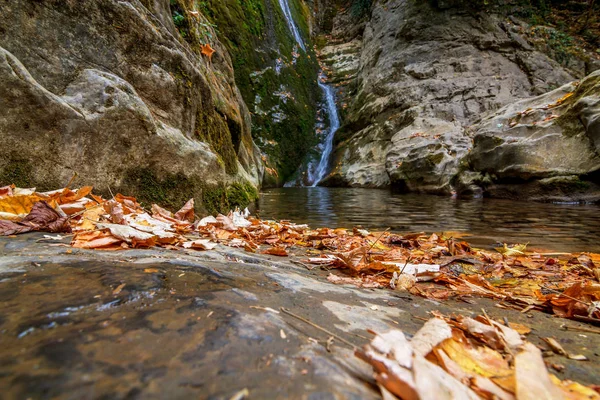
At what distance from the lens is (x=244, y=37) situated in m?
12.4

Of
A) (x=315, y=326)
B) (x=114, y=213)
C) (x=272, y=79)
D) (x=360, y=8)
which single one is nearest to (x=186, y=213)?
(x=114, y=213)

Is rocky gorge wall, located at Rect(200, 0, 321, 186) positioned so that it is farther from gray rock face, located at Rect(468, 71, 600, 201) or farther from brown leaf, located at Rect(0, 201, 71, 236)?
brown leaf, located at Rect(0, 201, 71, 236)

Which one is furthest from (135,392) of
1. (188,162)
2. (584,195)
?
(584,195)

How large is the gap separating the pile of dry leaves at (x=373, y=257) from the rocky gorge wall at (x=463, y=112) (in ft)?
19.5

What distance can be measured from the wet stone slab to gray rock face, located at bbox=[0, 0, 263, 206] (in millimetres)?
1282

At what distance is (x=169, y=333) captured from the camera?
0.55 meters

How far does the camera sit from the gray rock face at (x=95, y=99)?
1.91 meters

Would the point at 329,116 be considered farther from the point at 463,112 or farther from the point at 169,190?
the point at 169,190

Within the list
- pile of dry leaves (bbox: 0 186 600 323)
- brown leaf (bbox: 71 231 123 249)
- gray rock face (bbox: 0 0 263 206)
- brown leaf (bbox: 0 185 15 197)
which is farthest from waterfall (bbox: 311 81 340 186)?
brown leaf (bbox: 71 231 123 249)

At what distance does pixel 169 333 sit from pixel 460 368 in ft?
1.95

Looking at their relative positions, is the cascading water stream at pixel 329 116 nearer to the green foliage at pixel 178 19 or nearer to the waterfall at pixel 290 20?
the waterfall at pixel 290 20

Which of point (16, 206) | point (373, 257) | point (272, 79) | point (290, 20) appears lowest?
point (373, 257)

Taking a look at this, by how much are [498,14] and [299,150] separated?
36.8 feet

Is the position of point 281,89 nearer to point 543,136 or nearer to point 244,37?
point 244,37
